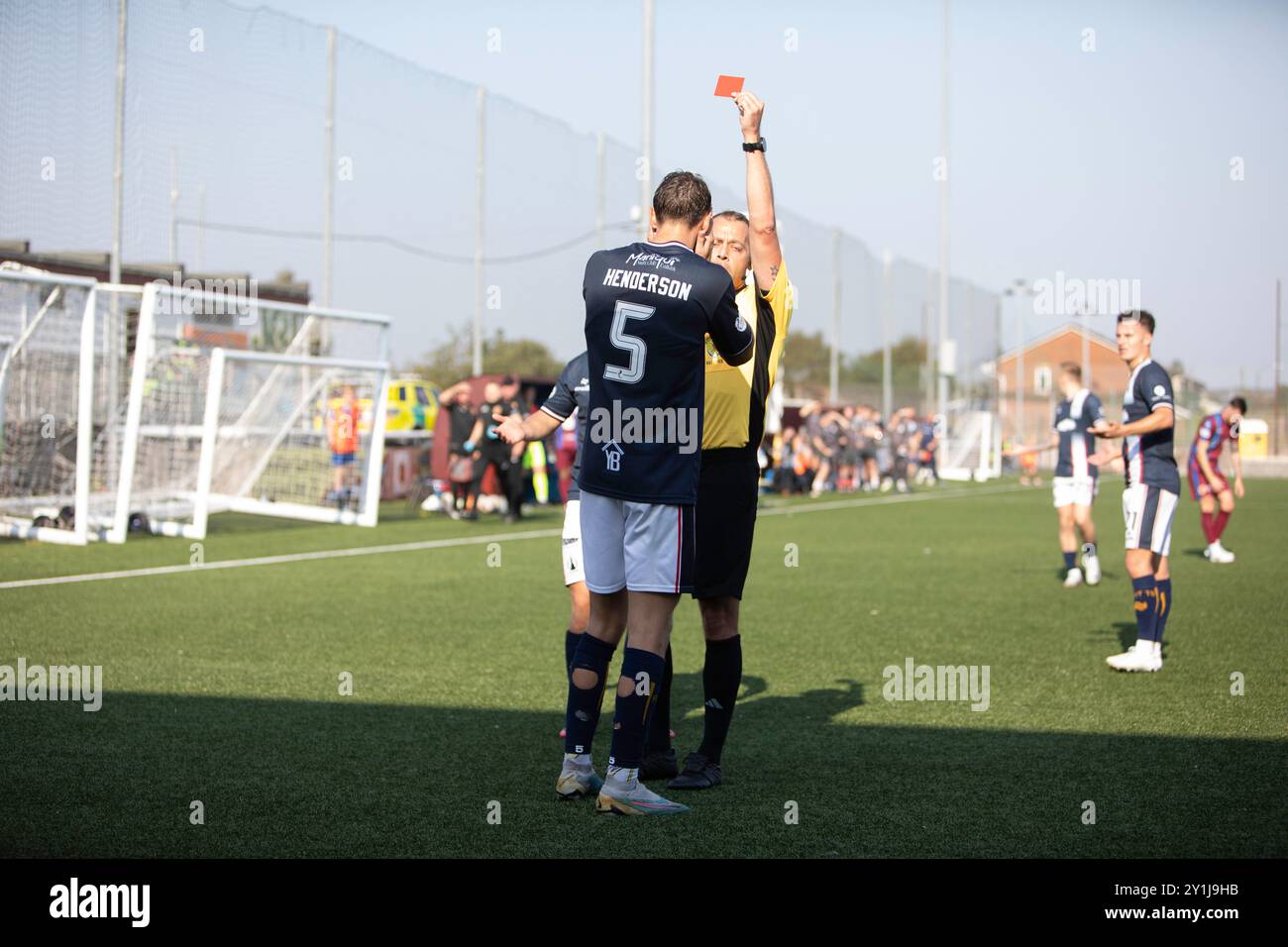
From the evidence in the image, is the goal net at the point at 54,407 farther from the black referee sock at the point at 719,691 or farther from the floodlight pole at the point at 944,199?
the floodlight pole at the point at 944,199

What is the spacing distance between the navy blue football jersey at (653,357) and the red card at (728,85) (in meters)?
0.65

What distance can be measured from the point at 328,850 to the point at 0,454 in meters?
12.8

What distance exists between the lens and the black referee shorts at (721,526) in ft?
17.4

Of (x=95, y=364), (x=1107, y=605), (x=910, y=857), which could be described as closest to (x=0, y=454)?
(x=95, y=364)

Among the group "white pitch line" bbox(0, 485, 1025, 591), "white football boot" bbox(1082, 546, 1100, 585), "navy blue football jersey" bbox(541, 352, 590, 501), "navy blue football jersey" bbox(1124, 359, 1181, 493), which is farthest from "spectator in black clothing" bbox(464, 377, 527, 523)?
"navy blue football jersey" bbox(541, 352, 590, 501)

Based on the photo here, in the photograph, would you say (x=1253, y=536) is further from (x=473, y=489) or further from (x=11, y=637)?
(x=11, y=637)

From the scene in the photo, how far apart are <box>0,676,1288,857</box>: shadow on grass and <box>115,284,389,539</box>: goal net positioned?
33.2 ft

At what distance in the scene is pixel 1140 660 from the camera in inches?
317

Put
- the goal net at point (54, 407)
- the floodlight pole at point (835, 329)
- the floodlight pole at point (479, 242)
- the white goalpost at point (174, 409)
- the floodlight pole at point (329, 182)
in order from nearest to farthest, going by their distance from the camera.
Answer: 1. the goal net at point (54, 407)
2. the white goalpost at point (174, 409)
3. the floodlight pole at point (329, 182)
4. the floodlight pole at point (479, 242)
5. the floodlight pole at point (835, 329)

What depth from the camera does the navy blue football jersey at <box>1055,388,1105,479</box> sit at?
43.3 ft

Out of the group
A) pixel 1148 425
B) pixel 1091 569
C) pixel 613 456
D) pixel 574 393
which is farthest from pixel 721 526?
pixel 1091 569

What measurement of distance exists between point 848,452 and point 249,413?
1886cm

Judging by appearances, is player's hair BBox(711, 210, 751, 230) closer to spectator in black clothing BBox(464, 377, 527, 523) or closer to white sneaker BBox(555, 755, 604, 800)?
white sneaker BBox(555, 755, 604, 800)

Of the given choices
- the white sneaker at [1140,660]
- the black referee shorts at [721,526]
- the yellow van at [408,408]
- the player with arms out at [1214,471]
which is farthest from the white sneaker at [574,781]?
the yellow van at [408,408]
